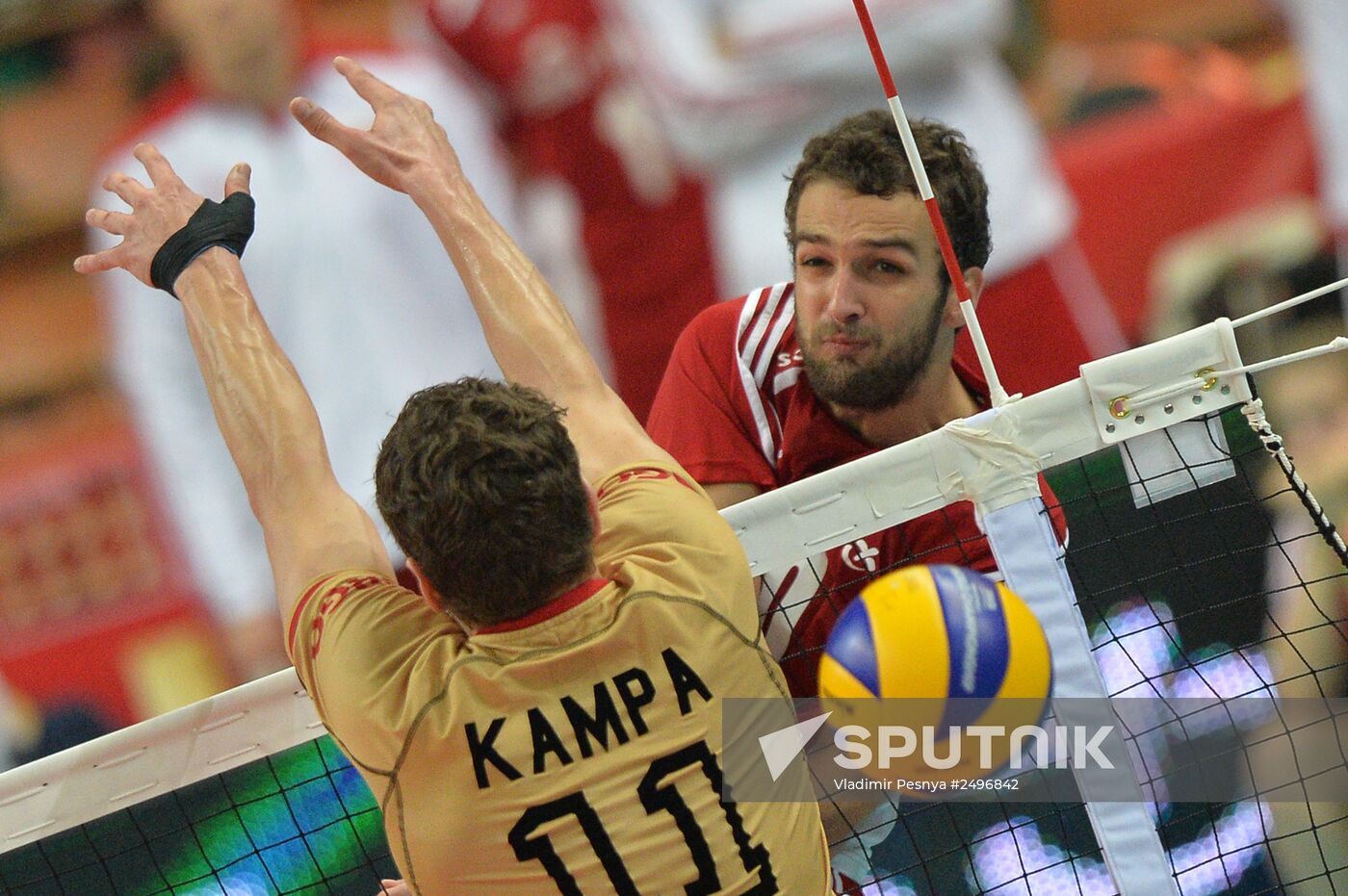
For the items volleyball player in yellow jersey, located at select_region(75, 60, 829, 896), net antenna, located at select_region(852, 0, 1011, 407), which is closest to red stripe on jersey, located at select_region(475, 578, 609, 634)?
volleyball player in yellow jersey, located at select_region(75, 60, 829, 896)

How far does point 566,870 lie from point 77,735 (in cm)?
478

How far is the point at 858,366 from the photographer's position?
10.6 feet

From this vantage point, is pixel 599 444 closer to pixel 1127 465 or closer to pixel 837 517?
pixel 837 517

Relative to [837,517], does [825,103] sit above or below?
above

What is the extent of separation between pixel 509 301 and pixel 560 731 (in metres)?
0.96

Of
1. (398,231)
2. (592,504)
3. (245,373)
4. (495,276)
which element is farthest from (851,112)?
(592,504)

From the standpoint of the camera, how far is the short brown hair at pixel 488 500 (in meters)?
2.20

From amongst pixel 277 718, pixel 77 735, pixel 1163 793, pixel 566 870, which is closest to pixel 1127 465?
pixel 566 870

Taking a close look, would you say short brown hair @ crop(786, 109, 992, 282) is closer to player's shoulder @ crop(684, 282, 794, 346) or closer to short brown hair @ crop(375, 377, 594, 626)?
player's shoulder @ crop(684, 282, 794, 346)

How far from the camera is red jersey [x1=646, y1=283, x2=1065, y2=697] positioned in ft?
10.3

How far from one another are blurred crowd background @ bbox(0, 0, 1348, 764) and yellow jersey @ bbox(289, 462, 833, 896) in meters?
4.27

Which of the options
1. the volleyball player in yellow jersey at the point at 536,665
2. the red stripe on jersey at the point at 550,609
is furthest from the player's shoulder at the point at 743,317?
the red stripe on jersey at the point at 550,609

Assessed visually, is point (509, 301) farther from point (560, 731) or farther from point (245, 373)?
point (560, 731)

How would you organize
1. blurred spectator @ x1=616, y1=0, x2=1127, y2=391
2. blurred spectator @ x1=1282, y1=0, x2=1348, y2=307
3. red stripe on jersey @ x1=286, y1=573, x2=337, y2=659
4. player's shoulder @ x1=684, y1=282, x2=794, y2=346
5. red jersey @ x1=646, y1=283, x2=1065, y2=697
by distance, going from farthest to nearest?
blurred spectator @ x1=1282, y1=0, x2=1348, y2=307 < blurred spectator @ x1=616, y1=0, x2=1127, y2=391 < player's shoulder @ x1=684, y1=282, x2=794, y2=346 < red jersey @ x1=646, y1=283, x2=1065, y2=697 < red stripe on jersey @ x1=286, y1=573, x2=337, y2=659
